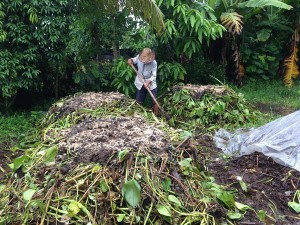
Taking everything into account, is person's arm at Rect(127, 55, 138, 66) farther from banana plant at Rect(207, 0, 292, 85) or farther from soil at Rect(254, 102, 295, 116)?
soil at Rect(254, 102, 295, 116)

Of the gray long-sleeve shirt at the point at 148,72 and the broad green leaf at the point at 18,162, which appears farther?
the gray long-sleeve shirt at the point at 148,72

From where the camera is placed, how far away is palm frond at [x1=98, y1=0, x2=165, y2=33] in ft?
21.7

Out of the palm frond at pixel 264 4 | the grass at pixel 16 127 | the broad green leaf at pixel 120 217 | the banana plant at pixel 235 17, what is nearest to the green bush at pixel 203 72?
the banana plant at pixel 235 17

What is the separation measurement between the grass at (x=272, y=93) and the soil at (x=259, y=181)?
351 cm

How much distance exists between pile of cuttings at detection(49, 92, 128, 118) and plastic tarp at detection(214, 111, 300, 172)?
1527 mm

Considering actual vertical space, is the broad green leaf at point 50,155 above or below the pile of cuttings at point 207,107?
above

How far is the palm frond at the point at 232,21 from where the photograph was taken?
849 centimetres

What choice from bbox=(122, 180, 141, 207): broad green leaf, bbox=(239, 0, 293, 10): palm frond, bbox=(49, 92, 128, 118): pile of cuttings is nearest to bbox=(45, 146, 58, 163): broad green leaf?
bbox=(122, 180, 141, 207): broad green leaf

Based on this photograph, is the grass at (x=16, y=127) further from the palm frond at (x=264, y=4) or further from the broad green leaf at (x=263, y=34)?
the broad green leaf at (x=263, y=34)

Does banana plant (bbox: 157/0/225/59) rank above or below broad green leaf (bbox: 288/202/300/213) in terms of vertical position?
above

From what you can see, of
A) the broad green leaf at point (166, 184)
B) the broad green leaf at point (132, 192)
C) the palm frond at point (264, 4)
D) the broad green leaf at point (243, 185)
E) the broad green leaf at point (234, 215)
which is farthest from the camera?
the palm frond at point (264, 4)

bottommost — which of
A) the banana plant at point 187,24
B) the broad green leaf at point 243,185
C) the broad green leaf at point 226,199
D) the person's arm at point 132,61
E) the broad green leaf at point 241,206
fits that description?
the broad green leaf at point 243,185

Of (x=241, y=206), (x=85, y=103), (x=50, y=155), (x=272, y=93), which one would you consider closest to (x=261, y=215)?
(x=241, y=206)

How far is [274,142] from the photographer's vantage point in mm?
5055
